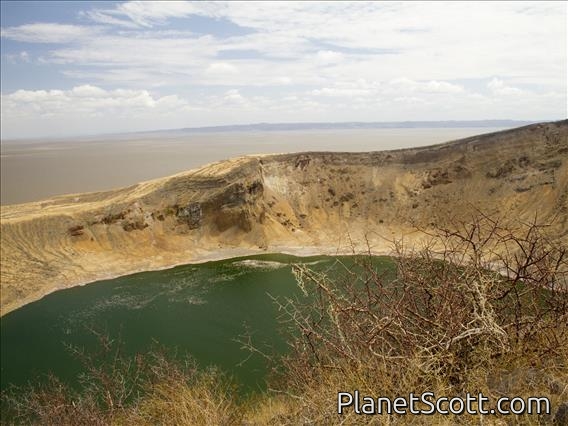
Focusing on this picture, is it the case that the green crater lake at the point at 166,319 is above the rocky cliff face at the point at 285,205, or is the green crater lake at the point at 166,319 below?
below

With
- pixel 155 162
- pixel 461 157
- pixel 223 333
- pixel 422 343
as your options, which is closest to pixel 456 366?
pixel 422 343

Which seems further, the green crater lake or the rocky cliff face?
the rocky cliff face

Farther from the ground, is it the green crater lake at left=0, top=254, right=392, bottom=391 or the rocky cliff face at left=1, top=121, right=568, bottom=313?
the rocky cliff face at left=1, top=121, right=568, bottom=313

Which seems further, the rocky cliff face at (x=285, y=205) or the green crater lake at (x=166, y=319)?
the rocky cliff face at (x=285, y=205)

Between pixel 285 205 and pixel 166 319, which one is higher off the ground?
pixel 285 205

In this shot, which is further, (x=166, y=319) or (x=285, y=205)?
(x=285, y=205)
